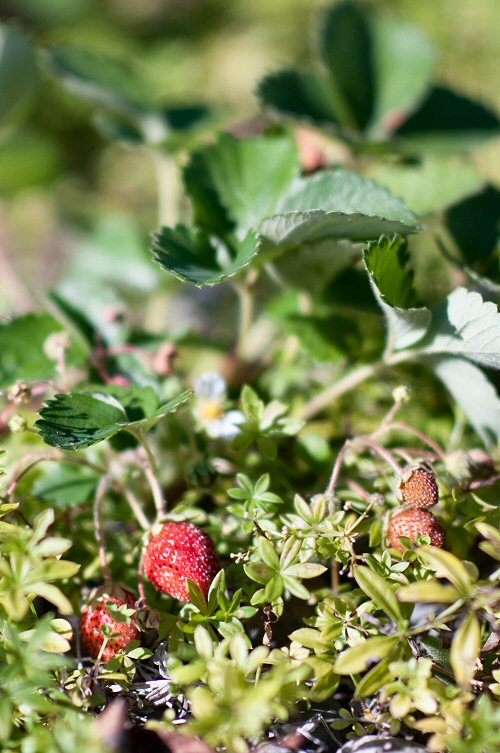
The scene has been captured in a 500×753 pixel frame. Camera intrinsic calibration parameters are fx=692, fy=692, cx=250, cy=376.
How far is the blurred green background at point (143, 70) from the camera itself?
172 cm

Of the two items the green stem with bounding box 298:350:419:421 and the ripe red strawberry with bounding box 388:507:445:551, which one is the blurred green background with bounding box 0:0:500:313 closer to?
the green stem with bounding box 298:350:419:421

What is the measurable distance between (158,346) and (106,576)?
36 cm

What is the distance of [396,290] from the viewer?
0.75 meters

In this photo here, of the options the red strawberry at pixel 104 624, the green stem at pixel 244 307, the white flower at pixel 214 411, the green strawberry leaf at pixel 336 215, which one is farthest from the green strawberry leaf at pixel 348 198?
the red strawberry at pixel 104 624

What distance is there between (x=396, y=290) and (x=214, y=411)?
26cm

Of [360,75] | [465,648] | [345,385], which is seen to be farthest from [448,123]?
[465,648]

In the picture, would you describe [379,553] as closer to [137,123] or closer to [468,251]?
[468,251]

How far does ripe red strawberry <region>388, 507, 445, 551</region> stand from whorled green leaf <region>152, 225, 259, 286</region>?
29 centimetres

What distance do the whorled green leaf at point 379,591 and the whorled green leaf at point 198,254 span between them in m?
0.31

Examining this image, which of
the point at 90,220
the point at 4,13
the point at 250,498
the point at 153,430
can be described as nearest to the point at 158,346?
the point at 153,430

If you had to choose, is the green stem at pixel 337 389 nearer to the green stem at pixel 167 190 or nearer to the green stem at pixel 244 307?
the green stem at pixel 244 307

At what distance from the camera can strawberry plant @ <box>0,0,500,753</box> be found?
0.57 meters

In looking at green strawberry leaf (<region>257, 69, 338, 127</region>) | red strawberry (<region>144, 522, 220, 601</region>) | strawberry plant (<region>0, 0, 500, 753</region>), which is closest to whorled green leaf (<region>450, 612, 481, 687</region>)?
strawberry plant (<region>0, 0, 500, 753</region>)

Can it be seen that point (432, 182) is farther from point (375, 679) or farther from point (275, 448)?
point (375, 679)
